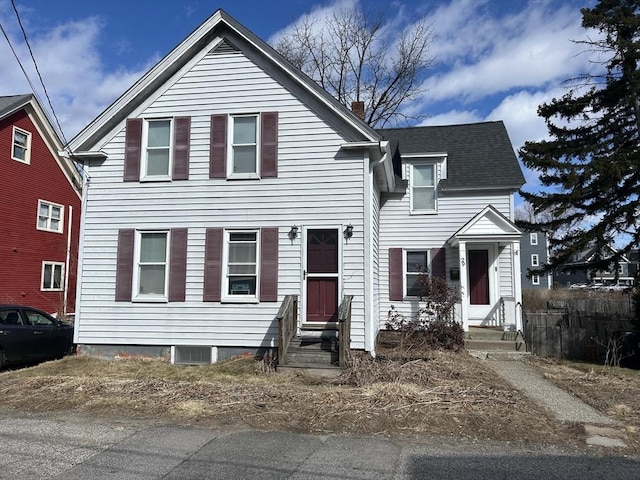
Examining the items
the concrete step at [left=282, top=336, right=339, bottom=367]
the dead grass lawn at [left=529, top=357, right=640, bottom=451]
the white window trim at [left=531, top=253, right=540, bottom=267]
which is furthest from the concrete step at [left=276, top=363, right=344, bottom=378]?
the white window trim at [left=531, top=253, right=540, bottom=267]

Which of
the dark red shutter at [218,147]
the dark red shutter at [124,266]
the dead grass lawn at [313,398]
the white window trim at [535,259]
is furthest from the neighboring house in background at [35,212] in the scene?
the white window trim at [535,259]

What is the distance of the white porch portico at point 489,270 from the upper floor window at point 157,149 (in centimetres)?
783

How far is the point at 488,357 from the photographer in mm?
11594

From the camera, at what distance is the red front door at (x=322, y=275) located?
10.6m

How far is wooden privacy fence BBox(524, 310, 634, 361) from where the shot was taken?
1235 centimetres

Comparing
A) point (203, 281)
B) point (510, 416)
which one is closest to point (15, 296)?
point (203, 281)

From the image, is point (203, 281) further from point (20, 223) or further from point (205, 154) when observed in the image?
point (20, 223)

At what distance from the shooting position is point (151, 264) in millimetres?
11320

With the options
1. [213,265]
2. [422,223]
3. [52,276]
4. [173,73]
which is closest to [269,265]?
[213,265]

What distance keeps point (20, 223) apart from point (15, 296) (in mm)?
3135

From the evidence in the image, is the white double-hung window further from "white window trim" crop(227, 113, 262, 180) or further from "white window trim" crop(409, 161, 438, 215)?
"white window trim" crop(409, 161, 438, 215)

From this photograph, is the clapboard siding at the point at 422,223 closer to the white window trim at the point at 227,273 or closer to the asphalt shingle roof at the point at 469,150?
the asphalt shingle roof at the point at 469,150

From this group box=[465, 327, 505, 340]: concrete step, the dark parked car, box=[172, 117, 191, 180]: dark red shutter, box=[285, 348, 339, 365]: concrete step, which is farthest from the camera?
box=[465, 327, 505, 340]: concrete step

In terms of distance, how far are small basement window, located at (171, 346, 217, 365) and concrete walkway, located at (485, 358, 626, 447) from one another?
6229mm
